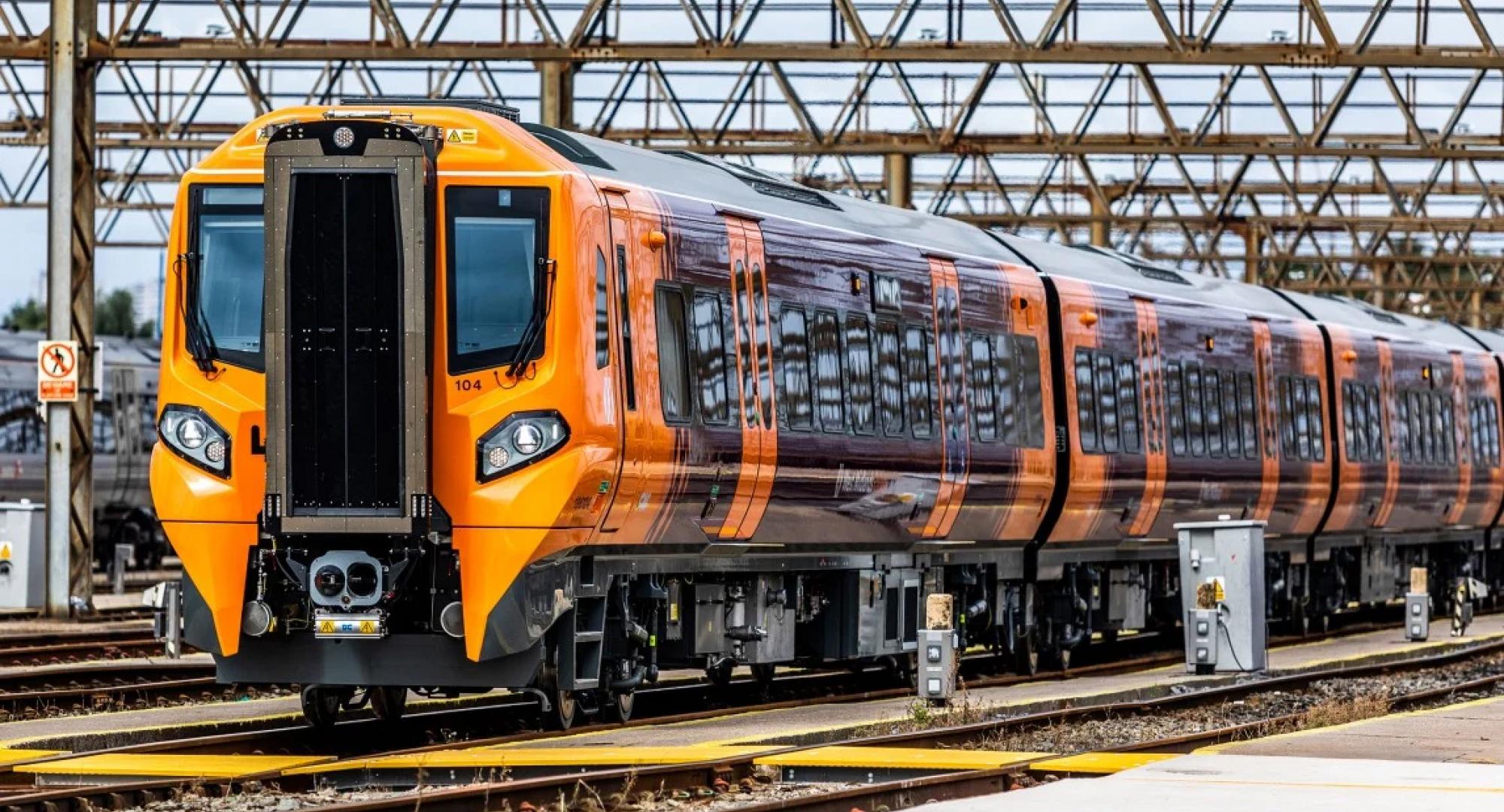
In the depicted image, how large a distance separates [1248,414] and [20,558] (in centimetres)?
1322

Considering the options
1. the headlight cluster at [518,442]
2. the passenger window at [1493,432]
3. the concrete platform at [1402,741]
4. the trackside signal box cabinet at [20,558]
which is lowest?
the concrete platform at [1402,741]

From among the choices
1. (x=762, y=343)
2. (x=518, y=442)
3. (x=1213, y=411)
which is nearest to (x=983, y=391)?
(x=762, y=343)

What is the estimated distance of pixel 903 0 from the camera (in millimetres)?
27906

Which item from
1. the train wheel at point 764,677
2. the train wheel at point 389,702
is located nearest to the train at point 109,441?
the train wheel at point 764,677

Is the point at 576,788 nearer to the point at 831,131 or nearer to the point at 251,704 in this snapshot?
the point at 251,704

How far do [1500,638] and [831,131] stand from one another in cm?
1152

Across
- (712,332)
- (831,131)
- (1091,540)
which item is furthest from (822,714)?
(831,131)

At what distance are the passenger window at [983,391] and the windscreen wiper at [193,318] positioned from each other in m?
7.52

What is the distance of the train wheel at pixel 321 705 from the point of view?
14.9 m

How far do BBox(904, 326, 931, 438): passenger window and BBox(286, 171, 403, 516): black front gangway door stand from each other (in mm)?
5896

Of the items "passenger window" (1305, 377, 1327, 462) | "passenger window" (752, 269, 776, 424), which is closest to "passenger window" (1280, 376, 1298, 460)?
"passenger window" (1305, 377, 1327, 462)

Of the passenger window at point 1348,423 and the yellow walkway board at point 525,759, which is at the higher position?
the passenger window at point 1348,423

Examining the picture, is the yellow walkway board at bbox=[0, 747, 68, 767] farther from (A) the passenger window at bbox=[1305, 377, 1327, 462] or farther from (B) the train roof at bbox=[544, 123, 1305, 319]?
(A) the passenger window at bbox=[1305, 377, 1327, 462]

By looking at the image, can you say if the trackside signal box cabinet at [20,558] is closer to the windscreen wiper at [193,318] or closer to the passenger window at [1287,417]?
the passenger window at [1287,417]
